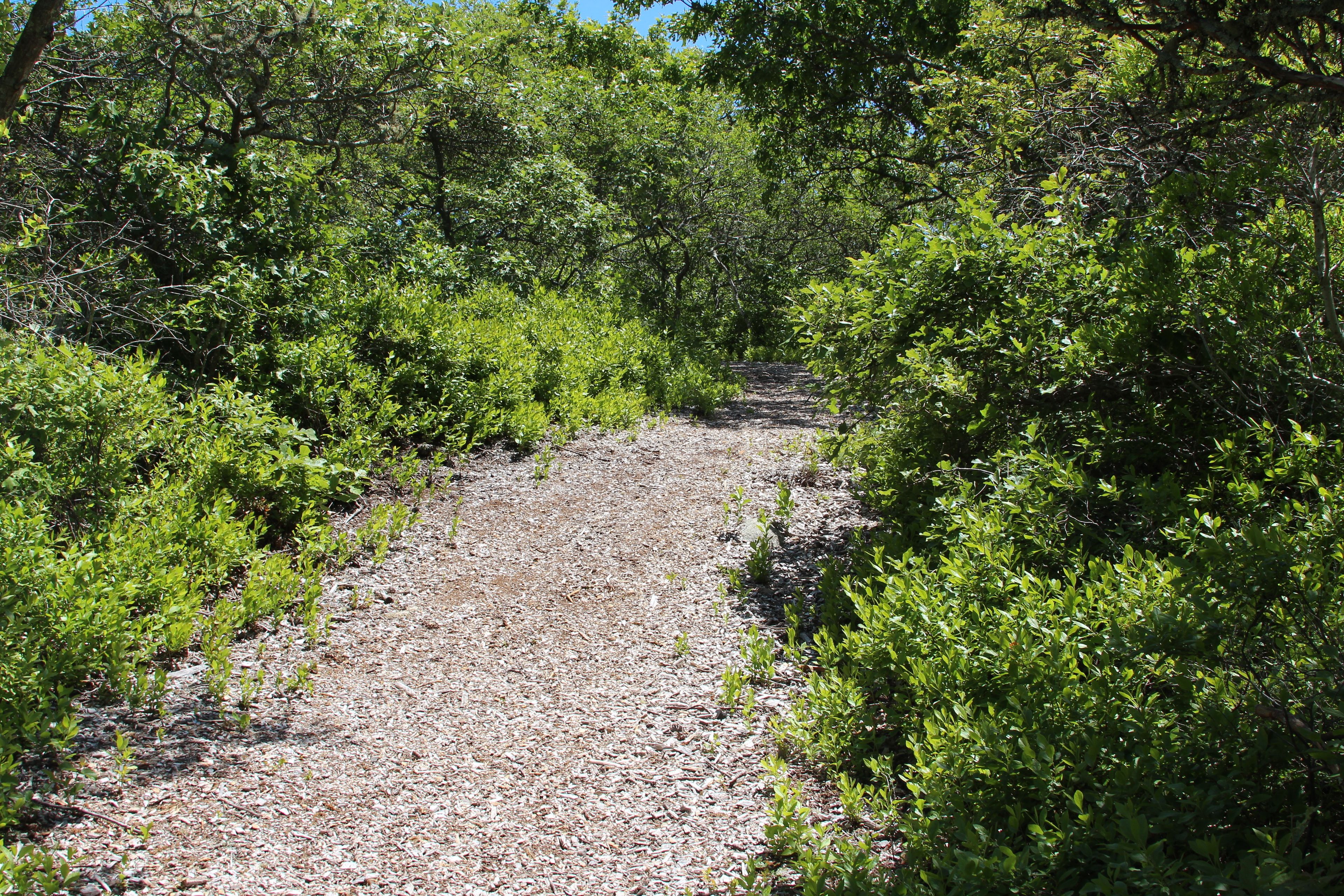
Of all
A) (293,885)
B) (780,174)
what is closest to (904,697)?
(293,885)

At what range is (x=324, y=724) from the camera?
12.5 ft

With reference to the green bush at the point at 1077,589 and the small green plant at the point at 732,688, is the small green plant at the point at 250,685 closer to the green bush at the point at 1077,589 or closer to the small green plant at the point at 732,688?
the small green plant at the point at 732,688

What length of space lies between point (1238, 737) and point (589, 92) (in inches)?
573

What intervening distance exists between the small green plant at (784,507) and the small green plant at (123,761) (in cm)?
431

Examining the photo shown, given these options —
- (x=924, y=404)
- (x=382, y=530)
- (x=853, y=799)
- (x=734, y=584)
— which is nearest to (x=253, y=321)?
(x=382, y=530)

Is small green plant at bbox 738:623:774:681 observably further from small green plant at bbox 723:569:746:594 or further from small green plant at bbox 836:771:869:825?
small green plant at bbox 836:771:869:825

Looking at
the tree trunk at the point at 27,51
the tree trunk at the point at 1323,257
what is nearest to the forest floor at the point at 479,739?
the tree trunk at the point at 1323,257

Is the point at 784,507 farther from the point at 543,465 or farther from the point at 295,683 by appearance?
the point at 295,683

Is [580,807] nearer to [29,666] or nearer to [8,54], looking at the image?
[29,666]

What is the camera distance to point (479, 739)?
12.3ft

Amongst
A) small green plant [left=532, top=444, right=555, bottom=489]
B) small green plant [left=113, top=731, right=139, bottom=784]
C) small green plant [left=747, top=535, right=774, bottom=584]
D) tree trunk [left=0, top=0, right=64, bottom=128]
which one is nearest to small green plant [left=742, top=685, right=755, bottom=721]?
small green plant [left=747, top=535, right=774, bottom=584]

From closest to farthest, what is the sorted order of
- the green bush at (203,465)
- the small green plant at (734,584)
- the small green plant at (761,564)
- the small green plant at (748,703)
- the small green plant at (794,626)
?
the green bush at (203,465) < the small green plant at (748,703) < the small green plant at (794,626) < the small green plant at (734,584) < the small green plant at (761,564)

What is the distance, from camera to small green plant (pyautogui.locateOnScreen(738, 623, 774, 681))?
4.11m

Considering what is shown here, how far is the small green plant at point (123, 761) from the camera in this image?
3148 millimetres
